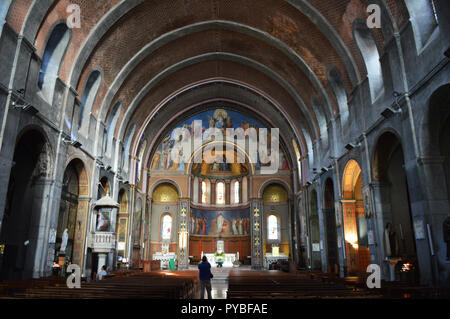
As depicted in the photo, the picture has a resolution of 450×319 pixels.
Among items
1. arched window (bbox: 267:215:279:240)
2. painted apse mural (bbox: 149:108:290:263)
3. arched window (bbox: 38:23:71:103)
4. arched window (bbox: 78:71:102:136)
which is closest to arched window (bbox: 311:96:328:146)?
painted apse mural (bbox: 149:108:290:263)

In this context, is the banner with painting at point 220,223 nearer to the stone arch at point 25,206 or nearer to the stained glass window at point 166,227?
the stained glass window at point 166,227

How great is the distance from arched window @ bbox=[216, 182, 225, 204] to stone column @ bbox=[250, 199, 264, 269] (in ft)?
17.6

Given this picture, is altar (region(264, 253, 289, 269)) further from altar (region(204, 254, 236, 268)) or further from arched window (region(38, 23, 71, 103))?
arched window (region(38, 23, 71, 103))

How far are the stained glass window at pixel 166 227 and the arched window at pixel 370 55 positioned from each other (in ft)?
73.2

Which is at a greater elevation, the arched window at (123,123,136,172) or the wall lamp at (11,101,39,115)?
the arched window at (123,123,136,172)

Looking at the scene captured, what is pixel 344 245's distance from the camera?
51.7 ft

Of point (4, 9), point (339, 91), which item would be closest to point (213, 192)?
point (339, 91)

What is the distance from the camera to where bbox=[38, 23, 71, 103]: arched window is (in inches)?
504

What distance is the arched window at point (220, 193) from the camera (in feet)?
111

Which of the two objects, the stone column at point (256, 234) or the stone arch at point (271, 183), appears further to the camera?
the stone arch at point (271, 183)

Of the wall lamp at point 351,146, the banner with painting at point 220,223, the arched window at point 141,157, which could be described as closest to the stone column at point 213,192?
the banner with painting at point 220,223
